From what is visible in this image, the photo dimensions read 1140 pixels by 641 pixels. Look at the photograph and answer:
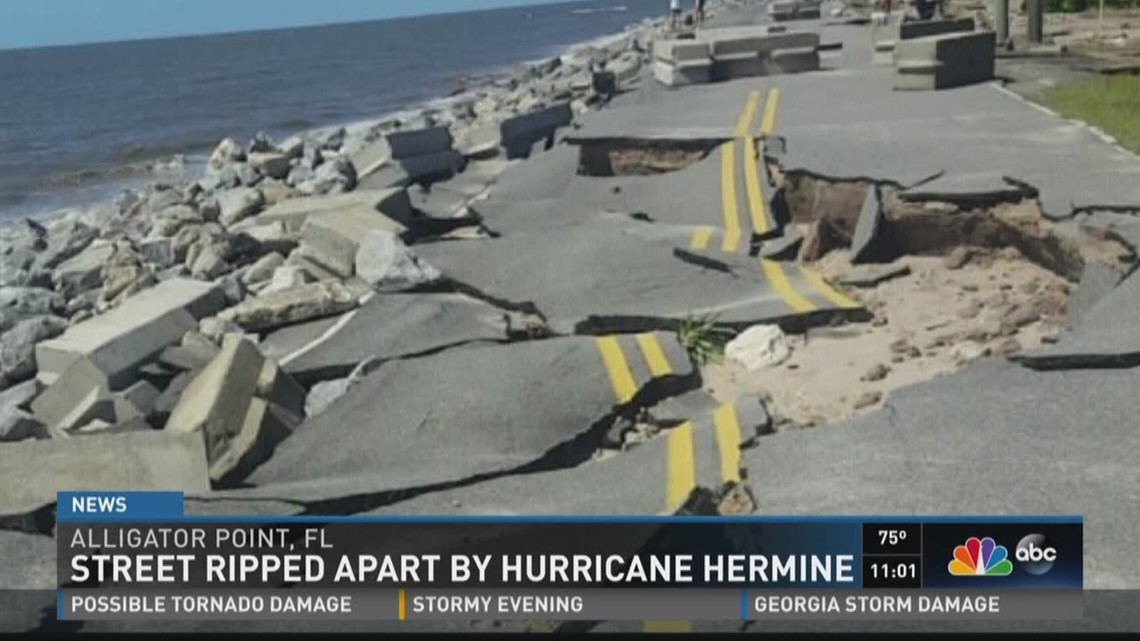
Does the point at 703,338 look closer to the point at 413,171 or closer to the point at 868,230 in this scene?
the point at 868,230

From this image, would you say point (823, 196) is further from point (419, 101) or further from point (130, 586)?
point (419, 101)

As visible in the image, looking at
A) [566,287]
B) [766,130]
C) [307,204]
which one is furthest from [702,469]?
[766,130]

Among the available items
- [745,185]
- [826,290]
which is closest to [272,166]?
[745,185]

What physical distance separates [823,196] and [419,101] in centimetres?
3838

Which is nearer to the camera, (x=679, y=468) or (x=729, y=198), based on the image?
(x=679, y=468)

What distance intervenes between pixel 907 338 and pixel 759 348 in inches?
38.1

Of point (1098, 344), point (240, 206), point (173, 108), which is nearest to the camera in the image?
point (1098, 344)

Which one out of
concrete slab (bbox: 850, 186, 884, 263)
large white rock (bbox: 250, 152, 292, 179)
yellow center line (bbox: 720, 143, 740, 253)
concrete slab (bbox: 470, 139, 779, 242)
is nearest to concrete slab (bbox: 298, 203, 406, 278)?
concrete slab (bbox: 470, 139, 779, 242)

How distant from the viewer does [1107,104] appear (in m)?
14.8

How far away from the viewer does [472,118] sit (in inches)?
1192

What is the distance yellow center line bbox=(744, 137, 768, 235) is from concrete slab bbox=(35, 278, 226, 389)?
15.1 feet

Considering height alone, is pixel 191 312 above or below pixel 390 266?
below

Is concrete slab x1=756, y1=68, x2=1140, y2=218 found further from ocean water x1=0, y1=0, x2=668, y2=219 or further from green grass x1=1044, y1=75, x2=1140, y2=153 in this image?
ocean water x1=0, y1=0, x2=668, y2=219

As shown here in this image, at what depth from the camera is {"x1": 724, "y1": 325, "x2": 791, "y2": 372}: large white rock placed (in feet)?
25.8
